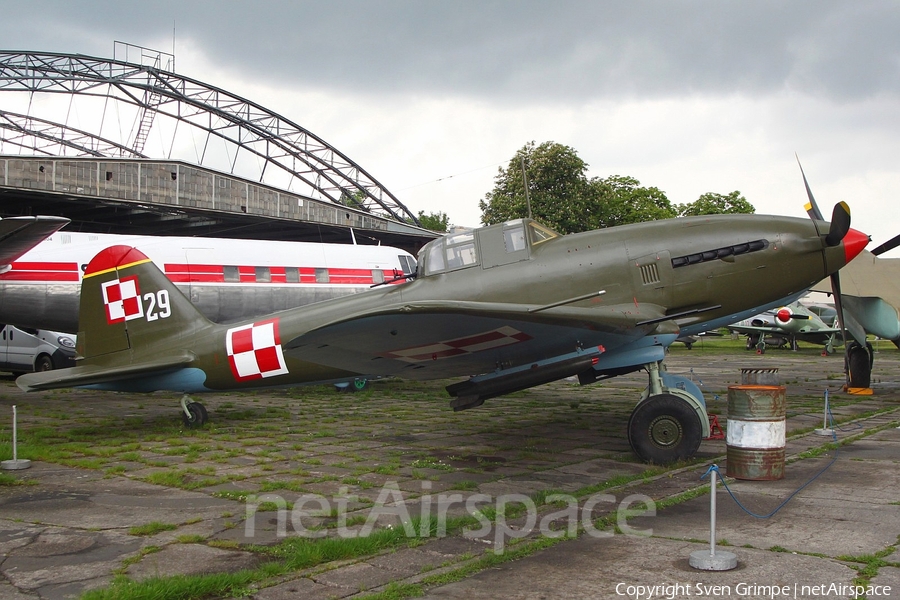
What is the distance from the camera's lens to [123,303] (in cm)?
1066

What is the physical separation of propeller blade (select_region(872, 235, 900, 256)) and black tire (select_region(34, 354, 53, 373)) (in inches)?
845

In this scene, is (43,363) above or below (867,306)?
below

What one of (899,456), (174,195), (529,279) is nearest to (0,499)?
(529,279)

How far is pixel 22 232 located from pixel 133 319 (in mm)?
3043

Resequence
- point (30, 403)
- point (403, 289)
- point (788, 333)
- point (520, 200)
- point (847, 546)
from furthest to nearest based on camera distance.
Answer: point (520, 200)
point (788, 333)
point (30, 403)
point (403, 289)
point (847, 546)

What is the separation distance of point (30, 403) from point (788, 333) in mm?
28434

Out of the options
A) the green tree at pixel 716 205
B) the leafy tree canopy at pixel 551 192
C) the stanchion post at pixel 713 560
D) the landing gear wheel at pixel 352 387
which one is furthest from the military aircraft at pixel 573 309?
the green tree at pixel 716 205

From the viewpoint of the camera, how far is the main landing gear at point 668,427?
7457 millimetres

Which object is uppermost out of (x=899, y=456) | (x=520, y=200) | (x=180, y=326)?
(x=520, y=200)

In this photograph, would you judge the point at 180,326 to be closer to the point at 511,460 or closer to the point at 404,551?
the point at 511,460

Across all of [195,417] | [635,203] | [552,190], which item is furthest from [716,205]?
[195,417]

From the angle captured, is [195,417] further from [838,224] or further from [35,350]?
[35,350]

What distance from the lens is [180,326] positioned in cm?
1065

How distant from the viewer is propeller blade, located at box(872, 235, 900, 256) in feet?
45.6
